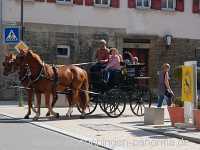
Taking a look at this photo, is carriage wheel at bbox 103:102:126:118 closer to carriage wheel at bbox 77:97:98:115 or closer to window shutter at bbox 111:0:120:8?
carriage wheel at bbox 77:97:98:115

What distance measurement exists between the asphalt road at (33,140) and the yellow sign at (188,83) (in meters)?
3.35

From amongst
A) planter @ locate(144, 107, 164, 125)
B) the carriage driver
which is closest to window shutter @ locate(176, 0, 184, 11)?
the carriage driver

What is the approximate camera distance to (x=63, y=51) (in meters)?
31.8

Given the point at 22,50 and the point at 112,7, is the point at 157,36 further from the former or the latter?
the point at 22,50

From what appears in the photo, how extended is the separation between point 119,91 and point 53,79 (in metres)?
2.19

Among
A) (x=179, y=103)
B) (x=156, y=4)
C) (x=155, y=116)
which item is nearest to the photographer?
(x=179, y=103)

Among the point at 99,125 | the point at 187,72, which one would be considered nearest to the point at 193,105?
the point at 187,72

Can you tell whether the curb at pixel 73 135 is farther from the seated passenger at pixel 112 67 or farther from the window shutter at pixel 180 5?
the window shutter at pixel 180 5

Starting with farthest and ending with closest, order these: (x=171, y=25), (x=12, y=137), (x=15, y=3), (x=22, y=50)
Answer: (x=171, y=25) < (x=15, y=3) < (x=22, y=50) < (x=12, y=137)

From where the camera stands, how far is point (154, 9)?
112 ft

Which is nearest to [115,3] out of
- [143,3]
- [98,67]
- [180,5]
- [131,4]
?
[131,4]

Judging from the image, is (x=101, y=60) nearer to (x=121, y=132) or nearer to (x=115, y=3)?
(x=121, y=132)

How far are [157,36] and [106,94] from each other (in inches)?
624

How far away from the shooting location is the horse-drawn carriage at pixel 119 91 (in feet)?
62.3
